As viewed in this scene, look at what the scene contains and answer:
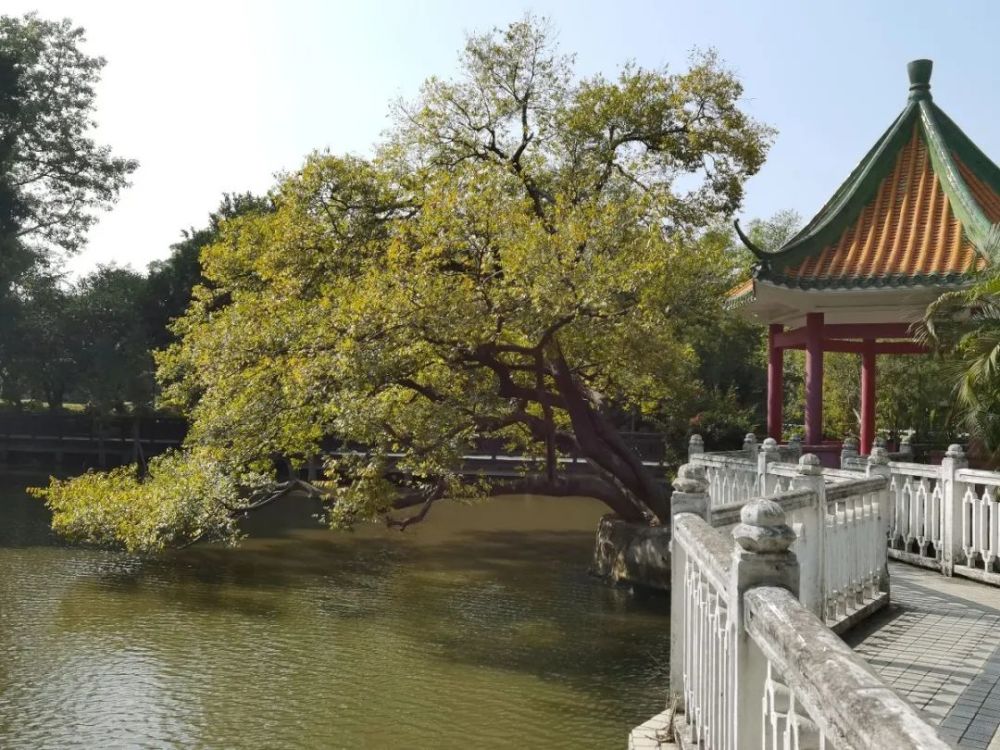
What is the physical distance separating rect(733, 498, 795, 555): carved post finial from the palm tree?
5.77 meters

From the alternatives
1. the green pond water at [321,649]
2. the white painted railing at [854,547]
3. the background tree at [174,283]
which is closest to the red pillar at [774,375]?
the green pond water at [321,649]

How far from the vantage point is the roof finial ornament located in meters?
12.1

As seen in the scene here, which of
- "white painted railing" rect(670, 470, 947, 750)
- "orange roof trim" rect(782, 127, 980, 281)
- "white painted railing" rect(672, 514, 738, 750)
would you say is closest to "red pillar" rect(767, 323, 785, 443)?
"orange roof trim" rect(782, 127, 980, 281)

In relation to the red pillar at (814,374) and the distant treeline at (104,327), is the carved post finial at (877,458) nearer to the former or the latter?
the red pillar at (814,374)

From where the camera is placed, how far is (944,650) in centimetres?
518

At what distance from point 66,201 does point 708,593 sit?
109 ft

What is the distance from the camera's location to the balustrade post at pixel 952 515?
7516 mm

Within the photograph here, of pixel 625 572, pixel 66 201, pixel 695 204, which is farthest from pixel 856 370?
pixel 66 201

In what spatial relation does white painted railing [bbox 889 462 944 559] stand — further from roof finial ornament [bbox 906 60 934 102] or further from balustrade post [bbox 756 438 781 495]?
roof finial ornament [bbox 906 60 934 102]

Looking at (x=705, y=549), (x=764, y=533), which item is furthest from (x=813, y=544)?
(x=764, y=533)

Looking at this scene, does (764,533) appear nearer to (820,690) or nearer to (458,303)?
(820,690)

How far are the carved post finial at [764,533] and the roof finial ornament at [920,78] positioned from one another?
11.6 meters

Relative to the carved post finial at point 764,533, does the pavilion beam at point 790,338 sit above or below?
above

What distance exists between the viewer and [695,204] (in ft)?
48.8
